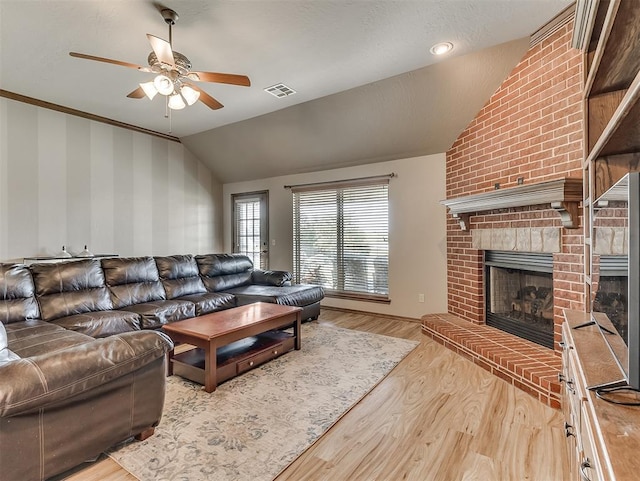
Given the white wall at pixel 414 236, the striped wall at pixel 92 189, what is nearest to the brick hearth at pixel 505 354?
the white wall at pixel 414 236

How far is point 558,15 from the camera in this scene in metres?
2.55

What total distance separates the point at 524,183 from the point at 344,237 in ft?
9.18

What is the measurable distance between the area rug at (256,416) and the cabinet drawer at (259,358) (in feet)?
0.18

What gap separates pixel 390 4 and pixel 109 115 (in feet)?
14.5

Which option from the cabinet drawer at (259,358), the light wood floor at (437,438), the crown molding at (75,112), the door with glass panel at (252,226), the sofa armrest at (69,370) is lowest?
the light wood floor at (437,438)

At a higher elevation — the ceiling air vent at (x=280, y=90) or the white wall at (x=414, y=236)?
the ceiling air vent at (x=280, y=90)

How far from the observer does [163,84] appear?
2.64 m

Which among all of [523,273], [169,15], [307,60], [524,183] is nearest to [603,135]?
[524,183]

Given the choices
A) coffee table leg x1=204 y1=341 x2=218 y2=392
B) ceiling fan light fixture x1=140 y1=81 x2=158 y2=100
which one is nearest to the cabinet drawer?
coffee table leg x1=204 y1=341 x2=218 y2=392

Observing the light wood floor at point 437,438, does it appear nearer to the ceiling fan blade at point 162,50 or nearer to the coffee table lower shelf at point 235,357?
the coffee table lower shelf at point 235,357

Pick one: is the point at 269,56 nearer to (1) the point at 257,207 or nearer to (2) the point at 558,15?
(2) the point at 558,15

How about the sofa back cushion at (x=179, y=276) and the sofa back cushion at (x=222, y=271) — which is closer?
the sofa back cushion at (x=179, y=276)

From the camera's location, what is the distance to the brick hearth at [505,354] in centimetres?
238

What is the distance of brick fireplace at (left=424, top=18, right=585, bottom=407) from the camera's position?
2.62 metres
